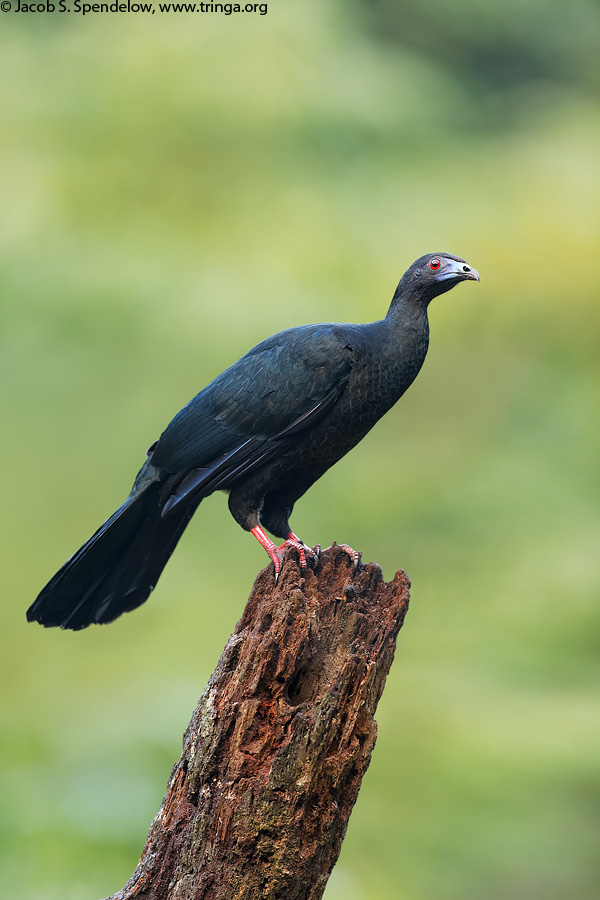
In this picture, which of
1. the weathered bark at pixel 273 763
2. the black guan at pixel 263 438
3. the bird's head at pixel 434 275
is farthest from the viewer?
the bird's head at pixel 434 275

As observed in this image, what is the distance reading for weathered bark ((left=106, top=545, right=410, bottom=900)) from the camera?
3.72 metres

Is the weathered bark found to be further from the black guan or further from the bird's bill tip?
the bird's bill tip

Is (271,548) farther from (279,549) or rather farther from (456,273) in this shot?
(456,273)

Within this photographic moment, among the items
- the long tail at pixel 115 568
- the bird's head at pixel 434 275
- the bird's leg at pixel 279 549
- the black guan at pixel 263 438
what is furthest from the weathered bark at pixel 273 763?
the bird's head at pixel 434 275

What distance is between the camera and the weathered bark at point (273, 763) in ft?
12.2

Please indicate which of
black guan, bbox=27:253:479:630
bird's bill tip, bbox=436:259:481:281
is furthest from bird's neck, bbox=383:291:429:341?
bird's bill tip, bbox=436:259:481:281

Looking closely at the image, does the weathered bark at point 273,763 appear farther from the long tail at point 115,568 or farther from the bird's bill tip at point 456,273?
the bird's bill tip at point 456,273

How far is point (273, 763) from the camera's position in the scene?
3.73 meters

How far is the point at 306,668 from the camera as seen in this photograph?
3.97 metres

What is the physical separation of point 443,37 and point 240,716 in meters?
11.1

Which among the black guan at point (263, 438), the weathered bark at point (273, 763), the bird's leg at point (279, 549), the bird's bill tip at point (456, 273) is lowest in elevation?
the weathered bark at point (273, 763)

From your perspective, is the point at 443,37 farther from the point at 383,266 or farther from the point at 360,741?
the point at 360,741

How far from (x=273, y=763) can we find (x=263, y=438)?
1634 millimetres

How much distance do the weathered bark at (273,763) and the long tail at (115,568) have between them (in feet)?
4.16
